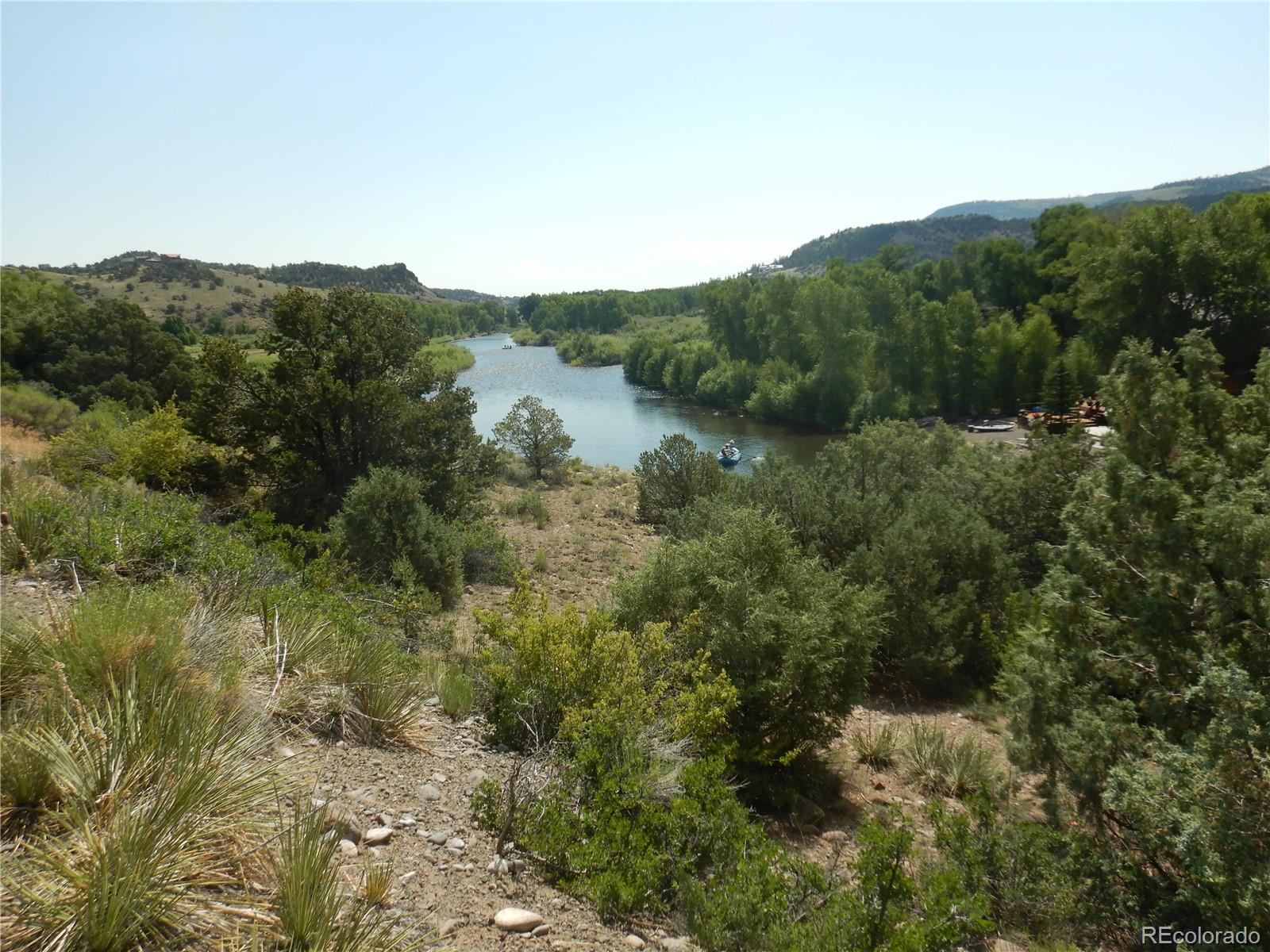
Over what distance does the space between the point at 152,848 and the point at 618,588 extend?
7.72 metres

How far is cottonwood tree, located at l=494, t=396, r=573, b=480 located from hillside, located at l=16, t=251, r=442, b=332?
3763cm

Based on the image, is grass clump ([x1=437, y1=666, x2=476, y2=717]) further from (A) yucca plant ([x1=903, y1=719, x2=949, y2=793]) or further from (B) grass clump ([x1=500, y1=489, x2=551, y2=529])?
(B) grass clump ([x1=500, y1=489, x2=551, y2=529])

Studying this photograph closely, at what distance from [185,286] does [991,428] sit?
9116cm

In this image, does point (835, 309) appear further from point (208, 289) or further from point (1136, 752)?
point (208, 289)

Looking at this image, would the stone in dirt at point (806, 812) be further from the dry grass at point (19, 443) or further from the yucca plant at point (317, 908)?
the dry grass at point (19, 443)

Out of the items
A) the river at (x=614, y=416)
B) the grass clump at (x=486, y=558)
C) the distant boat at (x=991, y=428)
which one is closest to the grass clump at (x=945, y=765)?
the grass clump at (x=486, y=558)

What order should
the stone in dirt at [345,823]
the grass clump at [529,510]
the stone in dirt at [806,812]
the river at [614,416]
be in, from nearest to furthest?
the stone in dirt at [345,823]
the stone in dirt at [806,812]
the grass clump at [529,510]
the river at [614,416]

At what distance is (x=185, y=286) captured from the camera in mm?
87875

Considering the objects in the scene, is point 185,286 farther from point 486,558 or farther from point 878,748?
point 878,748

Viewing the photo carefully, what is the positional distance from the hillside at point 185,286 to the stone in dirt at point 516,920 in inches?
2566

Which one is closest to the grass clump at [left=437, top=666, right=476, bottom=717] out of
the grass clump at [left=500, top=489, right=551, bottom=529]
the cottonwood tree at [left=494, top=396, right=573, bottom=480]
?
the grass clump at [left=500, top=489, right=551, bottom=529]

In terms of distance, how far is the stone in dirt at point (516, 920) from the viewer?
153 inches

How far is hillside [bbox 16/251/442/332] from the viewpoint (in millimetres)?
76375

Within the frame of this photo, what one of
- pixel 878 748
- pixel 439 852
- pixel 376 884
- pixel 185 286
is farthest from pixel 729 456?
pixel 185 286
